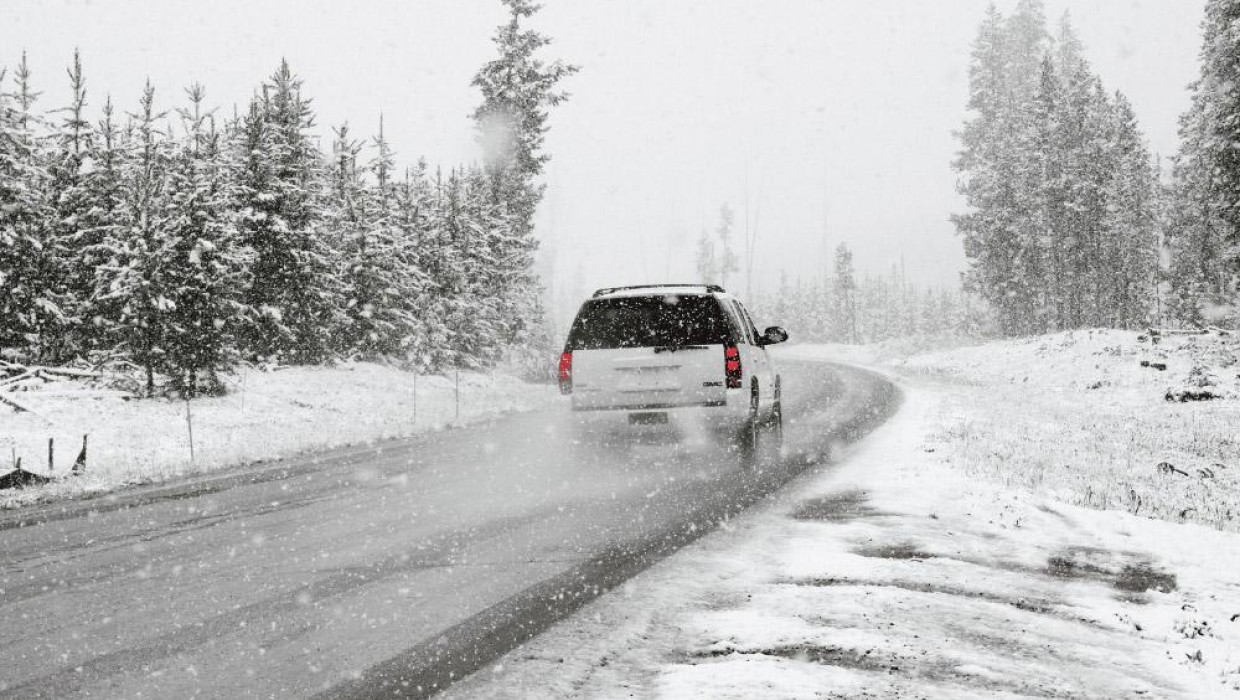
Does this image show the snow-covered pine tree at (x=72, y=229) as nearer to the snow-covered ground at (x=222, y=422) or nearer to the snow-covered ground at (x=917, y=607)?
the snow-covered ground at (x=222, y=422)

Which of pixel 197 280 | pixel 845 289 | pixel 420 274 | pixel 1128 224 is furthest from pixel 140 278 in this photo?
pixel 845 289

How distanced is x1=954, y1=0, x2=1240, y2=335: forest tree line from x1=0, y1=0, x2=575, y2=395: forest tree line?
2394 cm

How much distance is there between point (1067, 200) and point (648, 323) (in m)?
37.8

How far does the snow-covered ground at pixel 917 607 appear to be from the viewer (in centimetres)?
345

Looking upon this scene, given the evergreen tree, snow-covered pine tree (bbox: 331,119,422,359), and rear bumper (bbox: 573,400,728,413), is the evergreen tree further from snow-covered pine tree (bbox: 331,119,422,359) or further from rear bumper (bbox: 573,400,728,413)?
rear bumper (bbox: 573,400,728,413)

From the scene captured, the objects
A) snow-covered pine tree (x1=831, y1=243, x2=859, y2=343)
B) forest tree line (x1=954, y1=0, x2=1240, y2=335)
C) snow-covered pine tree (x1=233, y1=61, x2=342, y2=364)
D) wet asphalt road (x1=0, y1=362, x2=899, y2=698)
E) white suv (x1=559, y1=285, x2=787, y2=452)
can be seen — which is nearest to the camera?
wet asphalt road (x1=0, y1=362, x2=899, y2=698)

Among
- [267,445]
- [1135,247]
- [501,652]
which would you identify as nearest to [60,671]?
[501,652]

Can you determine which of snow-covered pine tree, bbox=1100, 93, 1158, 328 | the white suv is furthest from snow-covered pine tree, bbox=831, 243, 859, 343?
the white suv

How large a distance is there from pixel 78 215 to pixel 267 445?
14565 mm

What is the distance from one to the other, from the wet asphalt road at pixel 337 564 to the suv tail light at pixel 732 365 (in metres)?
0.88

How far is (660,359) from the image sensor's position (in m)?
10.6

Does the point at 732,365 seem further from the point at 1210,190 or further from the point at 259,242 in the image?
the point at 1210,190

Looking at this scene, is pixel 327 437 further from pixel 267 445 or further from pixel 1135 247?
pixel 1135 247

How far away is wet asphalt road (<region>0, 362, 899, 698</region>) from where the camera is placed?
376 centimetres
